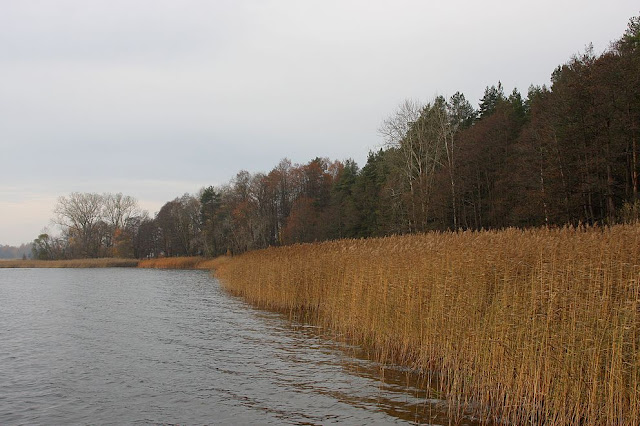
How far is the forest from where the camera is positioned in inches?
1099

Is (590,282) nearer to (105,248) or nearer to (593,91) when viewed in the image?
(593,91)

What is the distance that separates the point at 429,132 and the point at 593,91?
16859 millimetres

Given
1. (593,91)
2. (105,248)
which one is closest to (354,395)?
(593,91)

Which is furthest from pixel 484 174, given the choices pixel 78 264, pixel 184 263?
pixel 78 264

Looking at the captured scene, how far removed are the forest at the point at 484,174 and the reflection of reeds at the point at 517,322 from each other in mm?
3926

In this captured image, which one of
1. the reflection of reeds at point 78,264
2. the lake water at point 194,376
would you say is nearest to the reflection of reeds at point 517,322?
the lake water at point 194,376

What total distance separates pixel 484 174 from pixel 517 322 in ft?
136

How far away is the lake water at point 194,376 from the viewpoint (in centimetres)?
834

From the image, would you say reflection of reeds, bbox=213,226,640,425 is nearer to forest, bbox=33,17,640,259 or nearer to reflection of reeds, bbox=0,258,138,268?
forest, bbox=33,17,640,259

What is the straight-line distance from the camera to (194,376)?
10.8 metres

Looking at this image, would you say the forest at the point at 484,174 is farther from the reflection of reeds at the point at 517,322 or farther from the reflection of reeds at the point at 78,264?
the reflection of reeds at the point at 78,264

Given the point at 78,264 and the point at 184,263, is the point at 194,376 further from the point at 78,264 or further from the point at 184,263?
the point at 78,264

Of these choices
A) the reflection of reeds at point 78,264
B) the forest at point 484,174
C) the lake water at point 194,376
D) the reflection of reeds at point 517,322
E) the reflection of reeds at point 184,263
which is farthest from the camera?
the reflection of reeds at point 78,264

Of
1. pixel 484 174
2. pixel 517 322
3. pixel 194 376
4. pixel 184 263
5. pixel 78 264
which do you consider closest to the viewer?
pixel 517 322
